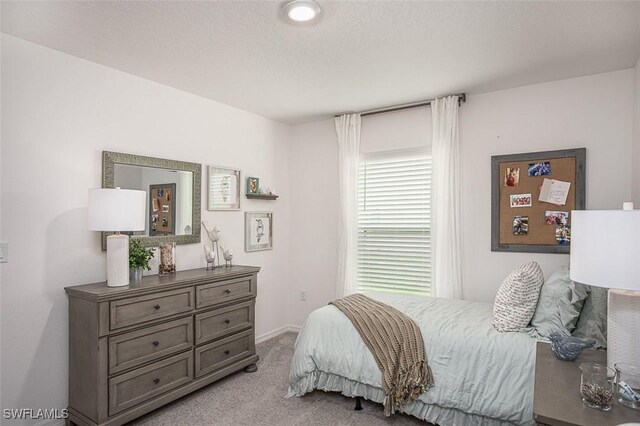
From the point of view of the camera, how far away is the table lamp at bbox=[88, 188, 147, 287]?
2410mm

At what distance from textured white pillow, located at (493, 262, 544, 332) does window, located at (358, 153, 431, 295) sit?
4.26 feet

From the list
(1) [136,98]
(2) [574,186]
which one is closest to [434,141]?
(2) [574,186]

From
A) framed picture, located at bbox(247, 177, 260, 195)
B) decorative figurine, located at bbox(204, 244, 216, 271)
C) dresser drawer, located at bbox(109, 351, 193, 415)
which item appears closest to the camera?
dresser drawer, located at bbox(109, 351, 193, 415)

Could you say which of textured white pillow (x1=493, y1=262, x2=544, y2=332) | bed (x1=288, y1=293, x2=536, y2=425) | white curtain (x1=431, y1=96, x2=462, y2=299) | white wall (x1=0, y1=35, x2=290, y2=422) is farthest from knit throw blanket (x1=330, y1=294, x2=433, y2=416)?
white wall (x1=0, y1=35, x2=290, y2=422)

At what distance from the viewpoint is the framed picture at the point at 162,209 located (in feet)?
10.3

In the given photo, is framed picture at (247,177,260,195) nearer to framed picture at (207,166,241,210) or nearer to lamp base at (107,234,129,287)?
framed picture at (207,166,241,210)

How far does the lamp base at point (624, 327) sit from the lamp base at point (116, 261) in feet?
8.99

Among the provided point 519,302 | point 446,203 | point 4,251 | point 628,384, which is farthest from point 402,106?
point 4,251

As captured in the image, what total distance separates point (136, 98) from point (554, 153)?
11.4 ft

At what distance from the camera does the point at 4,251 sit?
2.33m

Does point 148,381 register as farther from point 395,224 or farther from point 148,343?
point 395,224

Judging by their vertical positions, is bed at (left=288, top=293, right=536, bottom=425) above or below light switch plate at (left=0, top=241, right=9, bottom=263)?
below

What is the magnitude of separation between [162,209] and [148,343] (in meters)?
1.13

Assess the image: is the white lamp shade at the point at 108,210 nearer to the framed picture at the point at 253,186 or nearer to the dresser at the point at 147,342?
the dresser at the point at 147,342
